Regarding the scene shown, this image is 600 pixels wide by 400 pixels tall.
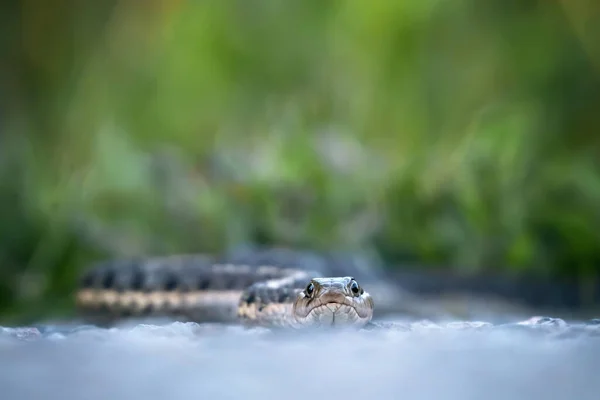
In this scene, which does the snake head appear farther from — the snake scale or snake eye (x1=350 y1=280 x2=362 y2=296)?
the snake scale

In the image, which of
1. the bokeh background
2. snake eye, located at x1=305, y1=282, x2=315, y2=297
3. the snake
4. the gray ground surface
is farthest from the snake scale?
the gray ground surface

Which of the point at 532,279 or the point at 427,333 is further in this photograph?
A: the point at 532,279

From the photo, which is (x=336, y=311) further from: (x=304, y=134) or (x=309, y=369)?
(x=304, y=134)

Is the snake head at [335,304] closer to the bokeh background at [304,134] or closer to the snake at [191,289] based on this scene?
the snake at [191,289]

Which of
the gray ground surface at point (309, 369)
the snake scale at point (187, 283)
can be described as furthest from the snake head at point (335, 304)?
the gray ground surface at point (309, 369)

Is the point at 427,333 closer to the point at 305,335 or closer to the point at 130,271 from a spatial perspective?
the point at 305,335

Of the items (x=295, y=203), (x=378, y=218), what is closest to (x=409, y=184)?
(x=378, y=218)
